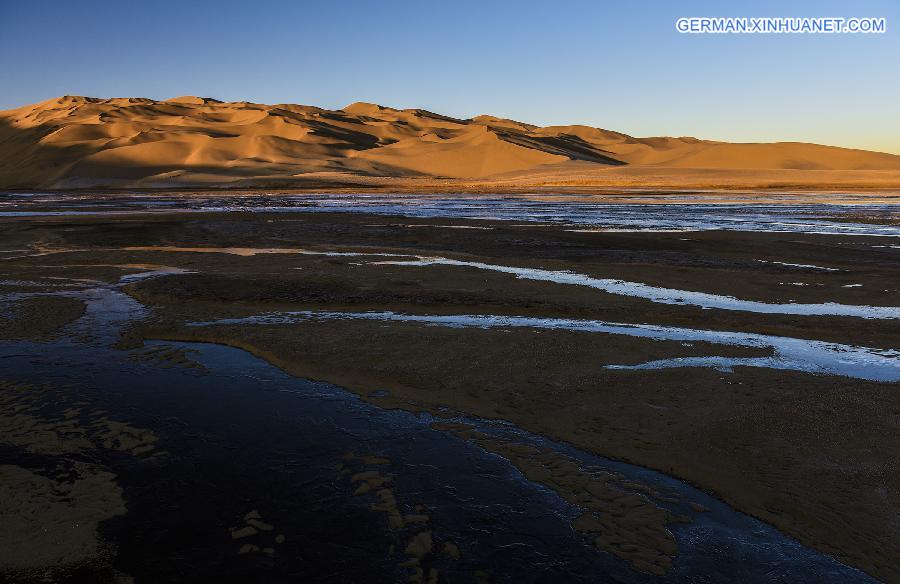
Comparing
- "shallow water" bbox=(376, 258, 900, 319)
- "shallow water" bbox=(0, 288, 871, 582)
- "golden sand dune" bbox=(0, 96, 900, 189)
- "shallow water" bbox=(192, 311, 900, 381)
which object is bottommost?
"shallow water" bbox=(0, 288, 871, 582)

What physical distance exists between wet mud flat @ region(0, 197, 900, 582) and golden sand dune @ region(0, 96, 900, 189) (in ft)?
213

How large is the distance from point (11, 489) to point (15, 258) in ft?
44.0

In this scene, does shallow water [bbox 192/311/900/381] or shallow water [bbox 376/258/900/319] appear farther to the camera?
shallow water [bbox 376/258/900/319]

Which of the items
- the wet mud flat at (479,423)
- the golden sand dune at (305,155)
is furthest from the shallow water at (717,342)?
the golden sand dune at (305,155)

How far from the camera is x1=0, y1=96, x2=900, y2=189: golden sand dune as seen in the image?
8225 cm

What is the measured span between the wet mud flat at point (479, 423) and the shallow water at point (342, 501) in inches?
0.7

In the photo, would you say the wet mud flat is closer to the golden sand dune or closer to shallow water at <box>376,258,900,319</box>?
shallow water at <box>376,258,900,319</box>

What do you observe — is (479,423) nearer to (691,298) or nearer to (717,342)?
(717,342)

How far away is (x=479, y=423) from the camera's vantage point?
5711mm

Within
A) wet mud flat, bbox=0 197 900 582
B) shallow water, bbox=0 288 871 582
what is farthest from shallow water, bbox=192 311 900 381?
shallow water, bbox=0 288 871 582

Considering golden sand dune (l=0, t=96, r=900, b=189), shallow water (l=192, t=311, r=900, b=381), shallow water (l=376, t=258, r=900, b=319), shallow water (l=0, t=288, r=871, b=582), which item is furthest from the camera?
golden sand dune (l=0, t=96, r=900, b=189)

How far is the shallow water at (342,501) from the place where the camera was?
370cm

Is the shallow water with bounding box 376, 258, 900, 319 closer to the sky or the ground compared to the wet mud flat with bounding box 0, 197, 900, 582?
closer to the sky

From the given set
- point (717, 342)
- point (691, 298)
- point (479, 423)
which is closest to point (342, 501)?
point (479, 423)
